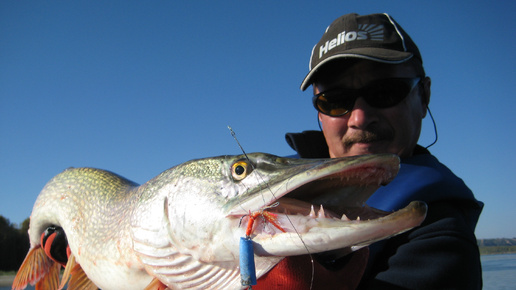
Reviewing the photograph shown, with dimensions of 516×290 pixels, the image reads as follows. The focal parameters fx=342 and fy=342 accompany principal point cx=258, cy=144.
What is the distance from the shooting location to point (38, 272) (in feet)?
10.4

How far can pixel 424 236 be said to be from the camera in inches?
60.4

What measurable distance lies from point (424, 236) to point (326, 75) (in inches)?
50.2

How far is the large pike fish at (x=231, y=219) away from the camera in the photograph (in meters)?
1.11

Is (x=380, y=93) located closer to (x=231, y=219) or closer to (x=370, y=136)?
(x=370, y=136)

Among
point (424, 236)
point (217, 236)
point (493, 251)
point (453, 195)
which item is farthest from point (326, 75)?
point (493, 251)

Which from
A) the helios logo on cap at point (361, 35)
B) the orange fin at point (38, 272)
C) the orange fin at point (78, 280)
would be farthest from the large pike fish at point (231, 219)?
the orange fin at point (38, 272)

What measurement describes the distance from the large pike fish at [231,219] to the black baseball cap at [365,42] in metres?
1.09

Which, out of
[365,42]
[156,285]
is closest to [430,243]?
[156,285]

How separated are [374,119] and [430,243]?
0.96 meters

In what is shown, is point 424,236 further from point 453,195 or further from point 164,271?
point 164,271

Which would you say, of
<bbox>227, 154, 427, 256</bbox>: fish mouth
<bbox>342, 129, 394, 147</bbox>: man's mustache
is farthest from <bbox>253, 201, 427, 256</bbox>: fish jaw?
<bbox>342, 129, 394, 147</bbox>: man's mustache

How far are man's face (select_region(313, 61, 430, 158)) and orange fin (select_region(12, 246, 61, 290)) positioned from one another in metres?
2.89

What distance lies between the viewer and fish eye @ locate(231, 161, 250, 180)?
1.44 meters

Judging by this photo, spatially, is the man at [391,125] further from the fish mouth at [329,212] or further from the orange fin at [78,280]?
the orange fin at [78,280]
